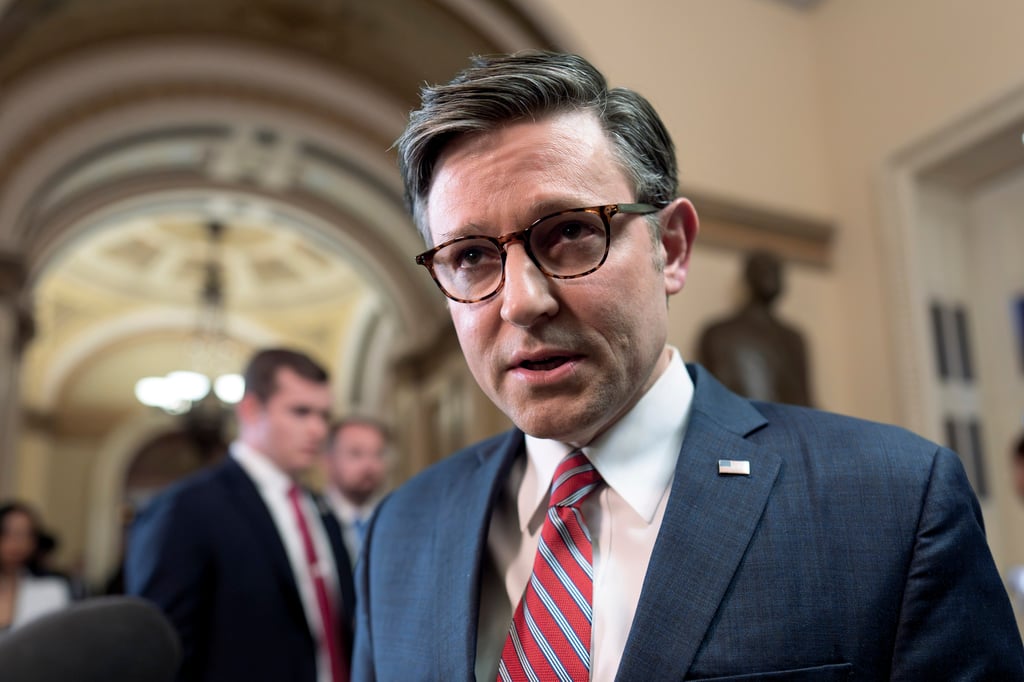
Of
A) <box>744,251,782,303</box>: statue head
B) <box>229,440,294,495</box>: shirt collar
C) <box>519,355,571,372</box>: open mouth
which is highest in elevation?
<box>744,251,782,303</box>: statue head

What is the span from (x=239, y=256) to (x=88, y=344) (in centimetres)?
293

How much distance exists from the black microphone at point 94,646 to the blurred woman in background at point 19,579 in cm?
396

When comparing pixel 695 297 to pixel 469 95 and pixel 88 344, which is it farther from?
pixel 88 344

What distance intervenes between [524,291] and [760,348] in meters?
3.63

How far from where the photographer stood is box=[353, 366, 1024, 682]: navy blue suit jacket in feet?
3.68

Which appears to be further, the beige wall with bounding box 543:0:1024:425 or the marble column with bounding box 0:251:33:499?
the marble column with bounding box 0:251:33:499

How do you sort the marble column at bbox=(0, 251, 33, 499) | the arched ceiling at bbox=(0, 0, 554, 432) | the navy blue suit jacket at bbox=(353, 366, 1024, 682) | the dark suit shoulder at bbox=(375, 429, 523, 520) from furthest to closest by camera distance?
the marble column at bbox=(0, 251, 33, 499)
the arched ceiling at bbox=(0, 0, 554, 432)
the dark suit shoulder at bbox=(375, 429, 523, 520)
the navy blue suit jacket at bbox=(353, 366, 1024, 682)

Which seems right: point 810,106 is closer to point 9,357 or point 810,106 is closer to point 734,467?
point 734,467

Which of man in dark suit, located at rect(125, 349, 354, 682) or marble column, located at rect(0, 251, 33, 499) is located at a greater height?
marble column, located at rect(0, 251, 33, 499)

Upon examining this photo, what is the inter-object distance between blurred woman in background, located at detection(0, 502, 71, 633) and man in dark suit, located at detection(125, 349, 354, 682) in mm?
1836

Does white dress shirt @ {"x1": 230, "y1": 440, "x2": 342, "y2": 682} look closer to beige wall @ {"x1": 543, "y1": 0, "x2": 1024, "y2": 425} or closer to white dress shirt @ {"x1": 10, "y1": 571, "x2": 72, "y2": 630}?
white dress shirt @ {"x1": 10, "y1": 571, "x2": 72, "y2": 630}

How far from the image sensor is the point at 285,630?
112 inches

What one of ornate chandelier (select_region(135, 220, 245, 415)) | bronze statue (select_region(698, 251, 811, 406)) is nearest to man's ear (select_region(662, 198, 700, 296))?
bronze statue (select_region(698, 251, 811, 406))

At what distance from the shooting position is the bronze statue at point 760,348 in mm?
4508
